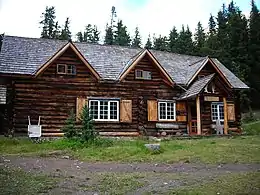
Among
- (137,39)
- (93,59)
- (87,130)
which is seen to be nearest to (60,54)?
(93,59)

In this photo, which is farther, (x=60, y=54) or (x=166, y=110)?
(x=166, y=110)

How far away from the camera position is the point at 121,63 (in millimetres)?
28891

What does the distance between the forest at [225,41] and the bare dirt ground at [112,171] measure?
31.9m

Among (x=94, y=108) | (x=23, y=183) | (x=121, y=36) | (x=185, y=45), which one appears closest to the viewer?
(x=23, y=183)

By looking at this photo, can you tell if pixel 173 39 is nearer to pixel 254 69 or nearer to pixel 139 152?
pixel 254 69

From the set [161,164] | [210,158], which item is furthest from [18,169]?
[210,158]

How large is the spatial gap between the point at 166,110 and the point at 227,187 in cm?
1877

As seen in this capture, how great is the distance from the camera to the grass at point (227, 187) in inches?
334

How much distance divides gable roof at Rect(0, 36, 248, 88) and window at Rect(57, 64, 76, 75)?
1.08 m

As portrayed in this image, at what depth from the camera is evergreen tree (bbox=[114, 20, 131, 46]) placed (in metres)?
71.6

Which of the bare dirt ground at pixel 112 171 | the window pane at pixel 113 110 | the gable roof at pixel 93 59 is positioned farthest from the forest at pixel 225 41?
the bare dirt ground at pixel 112 171

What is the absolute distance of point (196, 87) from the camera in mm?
27125

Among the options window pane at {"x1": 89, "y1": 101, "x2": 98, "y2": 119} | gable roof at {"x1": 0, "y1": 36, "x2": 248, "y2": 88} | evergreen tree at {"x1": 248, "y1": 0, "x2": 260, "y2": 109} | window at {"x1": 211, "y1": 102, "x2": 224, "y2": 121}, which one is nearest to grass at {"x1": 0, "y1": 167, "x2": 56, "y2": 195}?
gable roof at {"x1": 0, "y1": 36, "x2": 248, "y2": 88}

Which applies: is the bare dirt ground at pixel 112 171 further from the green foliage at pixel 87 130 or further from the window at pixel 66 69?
the window at pixel 66 69
